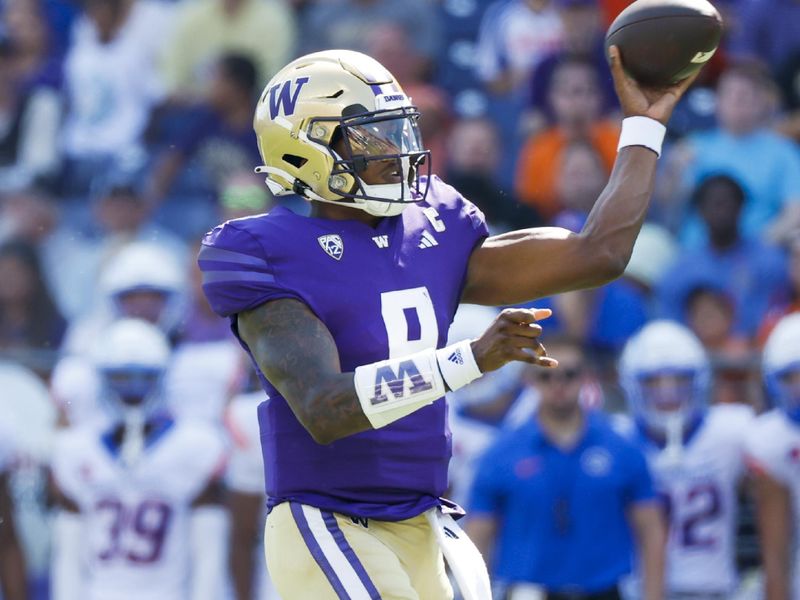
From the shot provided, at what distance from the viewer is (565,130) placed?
791cm

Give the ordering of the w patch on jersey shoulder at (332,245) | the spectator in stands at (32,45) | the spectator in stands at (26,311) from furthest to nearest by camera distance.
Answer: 1. the spectator in stands at (32,45)
2. the spectator in stands at (26,311)
3. the w patch on jersey shoulder at (332,245)

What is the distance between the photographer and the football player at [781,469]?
20.6 feet

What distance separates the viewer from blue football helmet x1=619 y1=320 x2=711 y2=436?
261 inches

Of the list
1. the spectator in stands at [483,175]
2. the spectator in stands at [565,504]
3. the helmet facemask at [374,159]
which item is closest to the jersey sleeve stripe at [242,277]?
the helmet facemask at [374,159]

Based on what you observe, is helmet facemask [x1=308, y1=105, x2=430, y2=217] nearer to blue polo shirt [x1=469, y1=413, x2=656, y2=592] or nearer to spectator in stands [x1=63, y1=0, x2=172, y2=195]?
blue polo shirt [x1=469, y1=413, x2=656, y2=592]

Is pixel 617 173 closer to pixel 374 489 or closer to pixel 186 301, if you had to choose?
pixel 374 489

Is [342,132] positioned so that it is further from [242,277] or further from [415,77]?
[415,77]

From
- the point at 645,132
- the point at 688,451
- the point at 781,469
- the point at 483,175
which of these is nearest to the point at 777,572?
the point at 781,469

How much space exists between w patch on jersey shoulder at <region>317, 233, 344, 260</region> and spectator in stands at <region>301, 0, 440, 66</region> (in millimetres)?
5006

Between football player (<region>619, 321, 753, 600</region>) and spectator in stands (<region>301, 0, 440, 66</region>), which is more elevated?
spectator in stands (<region>301, 0, 440, 66</region>)

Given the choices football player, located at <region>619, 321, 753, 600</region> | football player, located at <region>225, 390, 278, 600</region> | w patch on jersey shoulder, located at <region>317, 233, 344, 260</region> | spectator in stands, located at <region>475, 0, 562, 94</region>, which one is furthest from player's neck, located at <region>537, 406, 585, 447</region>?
w patch on jersey shoulder, located at <region>317, 233, 344, 260</region>

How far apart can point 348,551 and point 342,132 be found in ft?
3.00

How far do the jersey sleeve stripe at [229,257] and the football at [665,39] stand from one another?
0.93 metres

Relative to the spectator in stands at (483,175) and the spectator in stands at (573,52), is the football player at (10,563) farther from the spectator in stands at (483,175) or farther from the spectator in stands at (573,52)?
the spectator in stands at (573,52)
